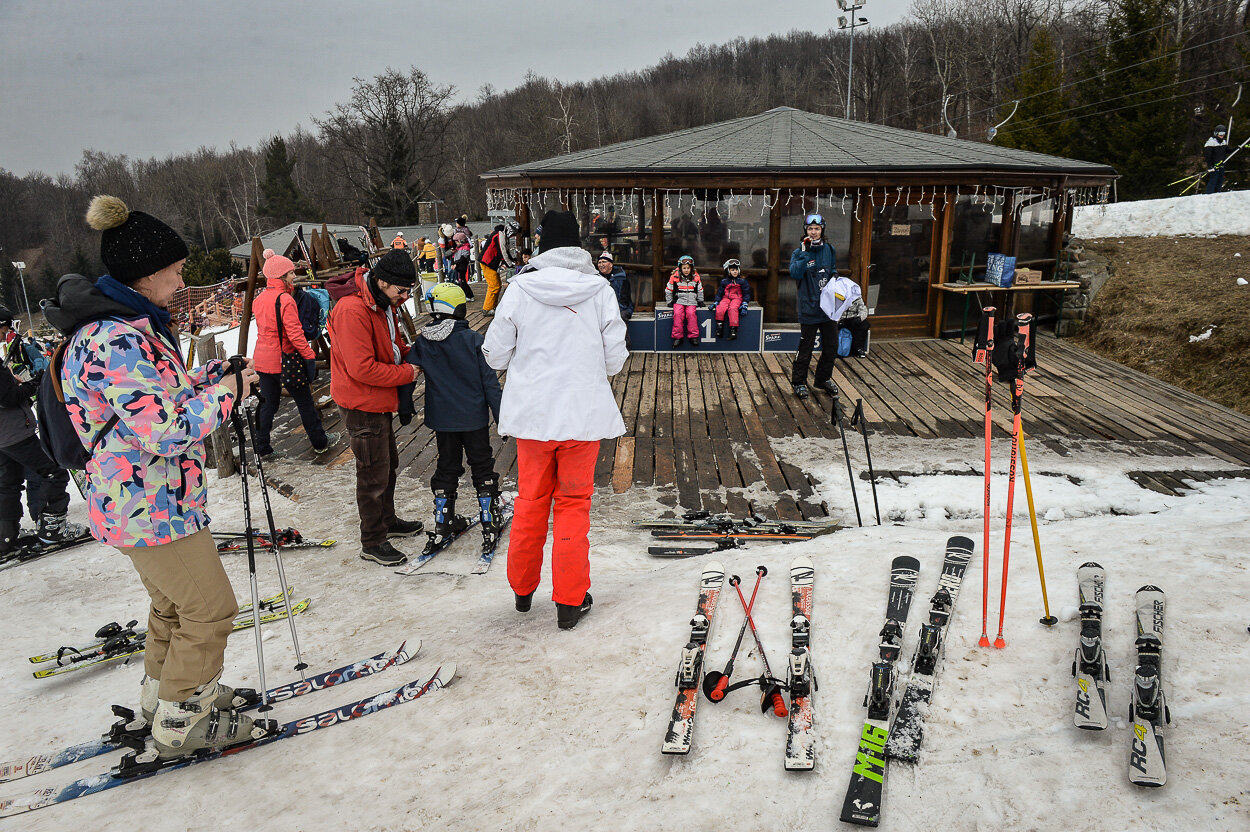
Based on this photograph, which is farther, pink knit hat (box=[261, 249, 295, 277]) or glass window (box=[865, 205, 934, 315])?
glass window (box=[865, 205, 934, 315])

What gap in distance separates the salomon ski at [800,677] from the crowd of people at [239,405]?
3.57 ft

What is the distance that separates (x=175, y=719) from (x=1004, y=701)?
323cm

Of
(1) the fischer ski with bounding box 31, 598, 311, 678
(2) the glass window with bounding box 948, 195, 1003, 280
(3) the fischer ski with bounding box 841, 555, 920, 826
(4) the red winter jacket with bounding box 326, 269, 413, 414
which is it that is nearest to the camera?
(3) the fischer ski with bounding box 841, 555, 920, 826

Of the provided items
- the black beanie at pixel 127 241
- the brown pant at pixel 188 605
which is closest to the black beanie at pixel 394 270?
the black beanie at pixel 127 241

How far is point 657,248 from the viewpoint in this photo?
12.2 metres

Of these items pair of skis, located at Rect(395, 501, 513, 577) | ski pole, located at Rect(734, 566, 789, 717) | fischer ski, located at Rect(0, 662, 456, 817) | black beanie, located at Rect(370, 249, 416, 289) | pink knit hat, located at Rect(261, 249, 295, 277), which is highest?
pink knit hat, located at Rect(261, 249, 295, 277)

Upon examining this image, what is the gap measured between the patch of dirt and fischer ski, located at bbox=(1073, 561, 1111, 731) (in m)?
10.5

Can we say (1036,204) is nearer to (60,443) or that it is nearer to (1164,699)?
(1164,699)

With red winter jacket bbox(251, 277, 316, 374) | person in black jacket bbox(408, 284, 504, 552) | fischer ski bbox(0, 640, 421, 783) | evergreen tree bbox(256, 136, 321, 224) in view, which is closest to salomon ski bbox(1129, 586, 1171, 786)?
fischer ski bbox(0, 640, 421, 783)

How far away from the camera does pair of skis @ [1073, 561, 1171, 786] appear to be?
7.46 ft

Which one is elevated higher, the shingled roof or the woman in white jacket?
the shingled roof

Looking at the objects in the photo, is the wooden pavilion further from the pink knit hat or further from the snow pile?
the pink knit hat

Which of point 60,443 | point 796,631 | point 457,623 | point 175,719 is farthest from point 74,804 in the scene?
point 796,631

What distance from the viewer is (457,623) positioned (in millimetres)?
3879
